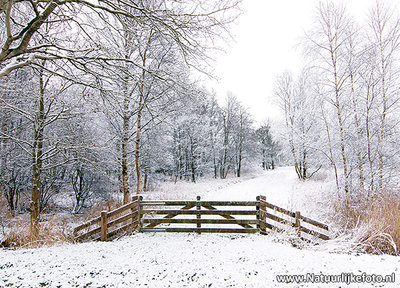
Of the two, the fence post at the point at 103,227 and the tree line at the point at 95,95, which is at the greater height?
the tree line at the point at 95,95

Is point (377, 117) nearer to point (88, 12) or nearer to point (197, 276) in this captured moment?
point (197, 276)

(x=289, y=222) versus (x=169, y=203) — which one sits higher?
(x=169, y=203)

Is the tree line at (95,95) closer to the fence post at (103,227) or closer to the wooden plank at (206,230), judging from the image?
the fence post at (103,227)

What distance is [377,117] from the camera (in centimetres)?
844

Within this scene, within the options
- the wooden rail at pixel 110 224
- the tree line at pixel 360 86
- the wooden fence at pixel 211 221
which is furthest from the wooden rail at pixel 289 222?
the wooden rail at pixel 110 224

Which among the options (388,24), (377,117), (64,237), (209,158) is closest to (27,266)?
(64,237)

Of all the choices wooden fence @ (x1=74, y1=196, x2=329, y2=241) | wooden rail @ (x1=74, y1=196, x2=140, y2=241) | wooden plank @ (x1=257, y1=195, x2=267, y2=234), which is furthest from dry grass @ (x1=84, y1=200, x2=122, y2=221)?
wooden plank @ (x1=257, y1=195, x2=267, y2=234)

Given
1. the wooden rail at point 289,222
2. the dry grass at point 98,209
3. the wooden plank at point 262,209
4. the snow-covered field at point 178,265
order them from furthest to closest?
the dry grass at point 98,209 → the wooden plank at point 262,209 → the wooden rail at point 289,222 → the snow-covered field at point 178,265

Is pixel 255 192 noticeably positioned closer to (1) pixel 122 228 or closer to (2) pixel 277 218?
(2) pixel 277 218

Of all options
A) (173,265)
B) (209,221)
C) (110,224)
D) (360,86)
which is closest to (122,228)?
(110,224)

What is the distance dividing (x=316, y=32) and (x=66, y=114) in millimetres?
11542

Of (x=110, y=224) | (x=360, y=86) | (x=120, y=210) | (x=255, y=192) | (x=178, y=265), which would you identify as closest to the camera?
(x=178, y=265)

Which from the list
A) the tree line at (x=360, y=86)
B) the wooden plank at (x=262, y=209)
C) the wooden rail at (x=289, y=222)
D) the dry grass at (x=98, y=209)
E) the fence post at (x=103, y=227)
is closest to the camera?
the wooden rail at (x=289, y=222)

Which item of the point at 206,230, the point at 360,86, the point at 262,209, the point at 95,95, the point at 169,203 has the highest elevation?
the point at 360,86
